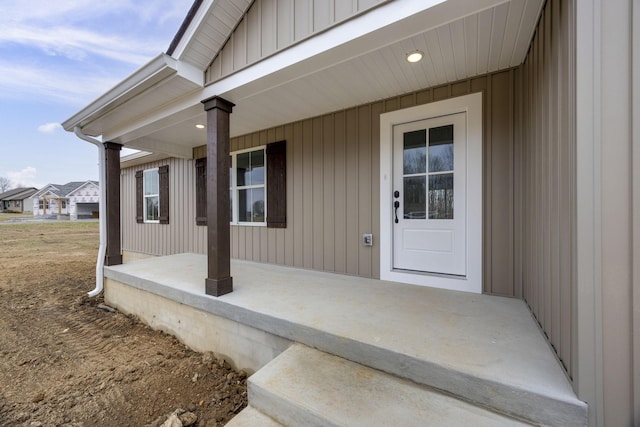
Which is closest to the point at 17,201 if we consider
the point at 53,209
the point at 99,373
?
the point at 53,209

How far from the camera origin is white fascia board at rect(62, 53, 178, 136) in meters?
2.53

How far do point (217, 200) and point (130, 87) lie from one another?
1.63 meters

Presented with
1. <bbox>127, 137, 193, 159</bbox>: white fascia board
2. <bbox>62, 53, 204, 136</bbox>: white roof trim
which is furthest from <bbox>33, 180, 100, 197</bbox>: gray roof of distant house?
<bbox>62, 53, 204, 136</bbox>: white roof trim

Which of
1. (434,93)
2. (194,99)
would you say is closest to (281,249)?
(194,99)

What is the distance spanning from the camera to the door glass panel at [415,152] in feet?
9.64

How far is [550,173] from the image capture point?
1.56 meters

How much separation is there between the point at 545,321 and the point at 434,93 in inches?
89.6

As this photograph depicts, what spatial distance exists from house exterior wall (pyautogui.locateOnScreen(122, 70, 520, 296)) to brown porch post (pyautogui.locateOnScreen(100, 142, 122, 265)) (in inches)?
70.8

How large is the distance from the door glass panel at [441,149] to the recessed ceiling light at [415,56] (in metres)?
0.84

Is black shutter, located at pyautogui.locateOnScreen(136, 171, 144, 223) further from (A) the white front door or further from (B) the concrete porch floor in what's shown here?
(A) the white front door

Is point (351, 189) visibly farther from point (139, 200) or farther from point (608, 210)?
point (139, 200)

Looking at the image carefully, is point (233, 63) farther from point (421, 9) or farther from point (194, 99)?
point (421, 9)

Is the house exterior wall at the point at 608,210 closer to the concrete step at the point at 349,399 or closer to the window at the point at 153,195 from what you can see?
the concrete step at the point at 349,399

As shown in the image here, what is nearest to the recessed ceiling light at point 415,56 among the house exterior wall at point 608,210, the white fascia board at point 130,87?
the house exterior wall at point 608,210
